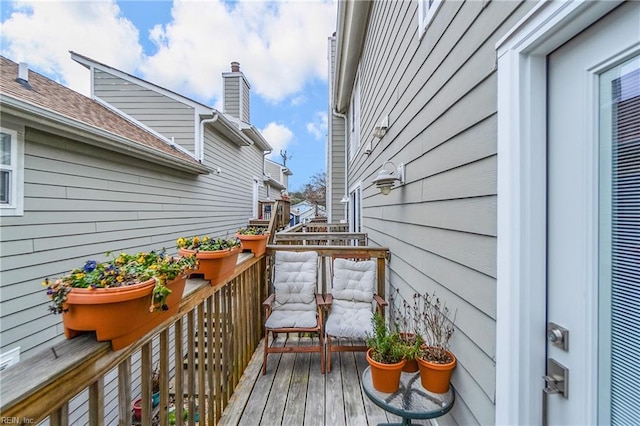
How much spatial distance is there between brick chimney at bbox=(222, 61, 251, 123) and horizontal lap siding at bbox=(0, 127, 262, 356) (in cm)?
627

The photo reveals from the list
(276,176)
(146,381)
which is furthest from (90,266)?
(276,176)

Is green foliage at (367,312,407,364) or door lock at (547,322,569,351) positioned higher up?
door lock at (547,322,569,351)

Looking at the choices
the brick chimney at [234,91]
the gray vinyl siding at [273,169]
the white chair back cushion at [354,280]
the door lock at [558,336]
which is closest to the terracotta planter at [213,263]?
the white chair back cushion at [354,280]

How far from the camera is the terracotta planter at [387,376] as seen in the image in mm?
1661

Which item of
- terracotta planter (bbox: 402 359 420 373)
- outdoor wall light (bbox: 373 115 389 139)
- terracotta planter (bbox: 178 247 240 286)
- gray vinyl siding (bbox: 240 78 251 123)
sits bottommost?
terracotta planter (bbox: 402 359 420 373)

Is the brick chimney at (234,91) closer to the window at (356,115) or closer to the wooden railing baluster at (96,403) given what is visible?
the window at (356,115)

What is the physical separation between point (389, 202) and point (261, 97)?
Result: 15005 millimetres

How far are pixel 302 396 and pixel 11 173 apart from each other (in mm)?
4083

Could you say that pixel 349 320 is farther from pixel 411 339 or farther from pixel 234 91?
pixel 234 91

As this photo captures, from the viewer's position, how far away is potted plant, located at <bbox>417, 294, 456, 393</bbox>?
1.58 meters

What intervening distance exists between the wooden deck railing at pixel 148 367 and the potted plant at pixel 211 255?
0.27 ft

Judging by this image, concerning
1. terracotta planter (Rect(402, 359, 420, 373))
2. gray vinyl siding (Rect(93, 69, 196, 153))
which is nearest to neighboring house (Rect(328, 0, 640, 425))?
terracotta planter (Rect(402, 359, 420, 373))

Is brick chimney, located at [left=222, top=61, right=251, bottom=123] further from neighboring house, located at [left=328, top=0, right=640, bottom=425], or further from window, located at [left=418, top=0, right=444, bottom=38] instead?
neighboring house, located at [left=328, top=0, right=640, bottom=425]

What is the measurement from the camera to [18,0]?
13.5 feet
